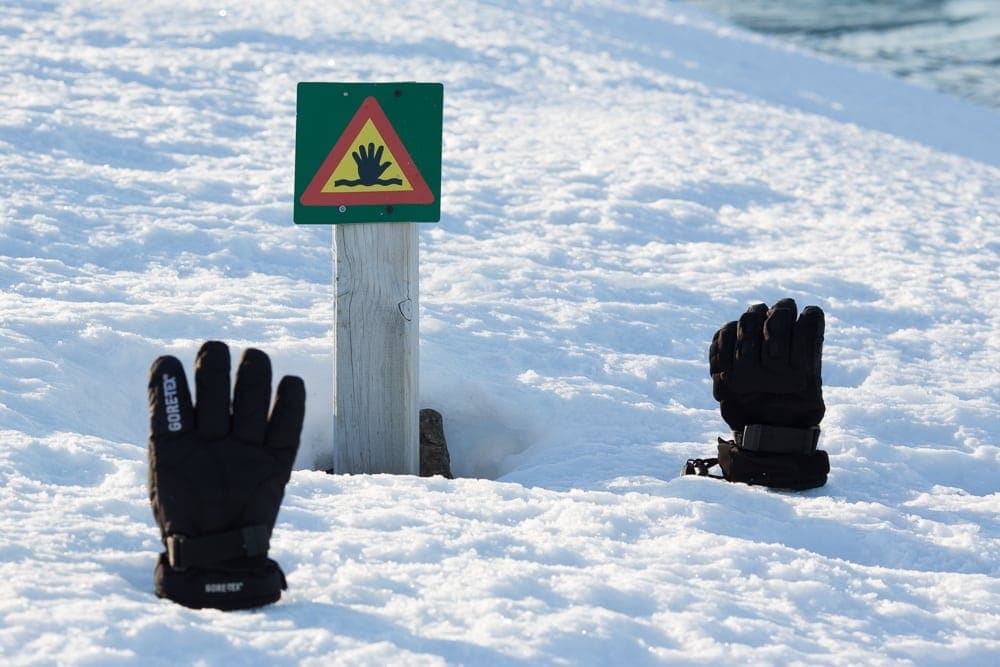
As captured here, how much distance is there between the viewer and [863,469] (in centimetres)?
439

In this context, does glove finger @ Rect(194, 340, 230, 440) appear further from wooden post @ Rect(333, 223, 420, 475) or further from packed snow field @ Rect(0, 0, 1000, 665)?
wooden post @ Rect(333, 223, 420, 475)

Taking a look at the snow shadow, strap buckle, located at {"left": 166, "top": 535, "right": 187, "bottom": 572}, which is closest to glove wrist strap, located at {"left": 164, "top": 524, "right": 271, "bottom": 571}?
strap buckle, located at {"left": 166, "top": 535, "right": 187, "bottom": 572}

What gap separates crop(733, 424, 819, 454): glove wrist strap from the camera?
161 inches

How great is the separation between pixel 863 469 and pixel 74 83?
6184mm

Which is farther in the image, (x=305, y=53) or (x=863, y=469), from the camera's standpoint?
(x=305, y=53)

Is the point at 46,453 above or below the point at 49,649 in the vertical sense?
above

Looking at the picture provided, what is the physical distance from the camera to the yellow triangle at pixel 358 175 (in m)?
3.96

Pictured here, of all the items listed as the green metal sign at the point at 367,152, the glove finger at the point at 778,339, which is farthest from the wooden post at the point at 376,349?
the glove finger at the point at 778,339

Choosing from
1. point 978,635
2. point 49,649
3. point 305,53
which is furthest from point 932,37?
point 49,649

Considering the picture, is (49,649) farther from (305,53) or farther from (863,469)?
(305,53)

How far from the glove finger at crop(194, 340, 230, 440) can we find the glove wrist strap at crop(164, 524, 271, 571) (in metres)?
0.24

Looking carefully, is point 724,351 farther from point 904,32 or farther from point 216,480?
point 904,32

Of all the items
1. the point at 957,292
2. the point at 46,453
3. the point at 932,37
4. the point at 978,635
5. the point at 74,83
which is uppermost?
the point at 932,37

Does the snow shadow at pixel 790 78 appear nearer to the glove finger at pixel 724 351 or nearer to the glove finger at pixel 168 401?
the glove finger at pixel 724 351
